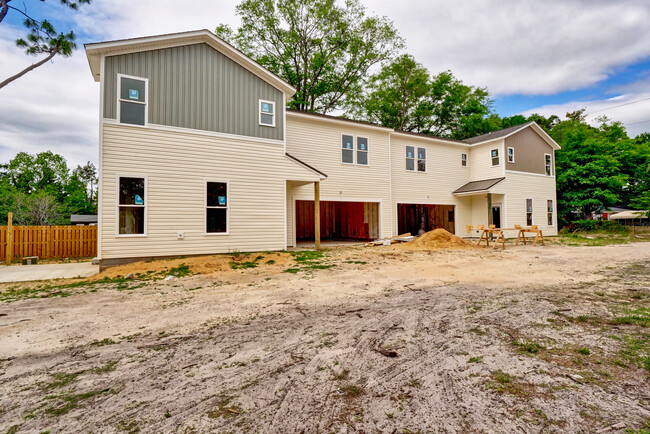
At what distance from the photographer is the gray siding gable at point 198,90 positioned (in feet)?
31.4

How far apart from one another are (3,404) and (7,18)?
1632 cm

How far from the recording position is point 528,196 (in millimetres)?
19516

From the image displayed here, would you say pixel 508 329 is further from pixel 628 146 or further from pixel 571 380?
pixel 628 146

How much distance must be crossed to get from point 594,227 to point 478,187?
11.5 meters

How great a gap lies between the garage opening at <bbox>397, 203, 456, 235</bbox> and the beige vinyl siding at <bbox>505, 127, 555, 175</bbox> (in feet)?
16.8

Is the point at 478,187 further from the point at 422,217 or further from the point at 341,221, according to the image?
the point at 341,221

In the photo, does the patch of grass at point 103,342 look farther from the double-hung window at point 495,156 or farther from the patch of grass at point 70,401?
the double-hung window at point 495,156

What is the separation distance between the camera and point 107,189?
8961 millimetres

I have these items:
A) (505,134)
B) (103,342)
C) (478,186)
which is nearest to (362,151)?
(478,186)

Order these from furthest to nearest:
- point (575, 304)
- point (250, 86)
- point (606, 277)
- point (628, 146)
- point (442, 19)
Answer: point (628, 146) → point (442, 19) → point (250, 86) → point (606, 277) → point (575, 304)

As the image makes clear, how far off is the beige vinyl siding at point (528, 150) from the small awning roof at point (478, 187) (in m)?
1.45

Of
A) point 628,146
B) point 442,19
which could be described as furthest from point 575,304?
point 628,146

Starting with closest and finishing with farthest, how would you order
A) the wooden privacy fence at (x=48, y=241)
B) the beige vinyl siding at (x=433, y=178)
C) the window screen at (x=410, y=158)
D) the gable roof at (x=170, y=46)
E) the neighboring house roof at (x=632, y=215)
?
the gable roof at (x=170, y=46) → the wooden privacy fence at (x=48, y=241) → the beige vinyl siding at (x=433, y=178) → the window screen at (x=410, y=158) → the neighboring house roof at (x=632, y=215)

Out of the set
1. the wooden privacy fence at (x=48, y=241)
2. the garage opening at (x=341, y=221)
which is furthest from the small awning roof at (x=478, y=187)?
the wooden privacy fence at (x=48, y=241)
